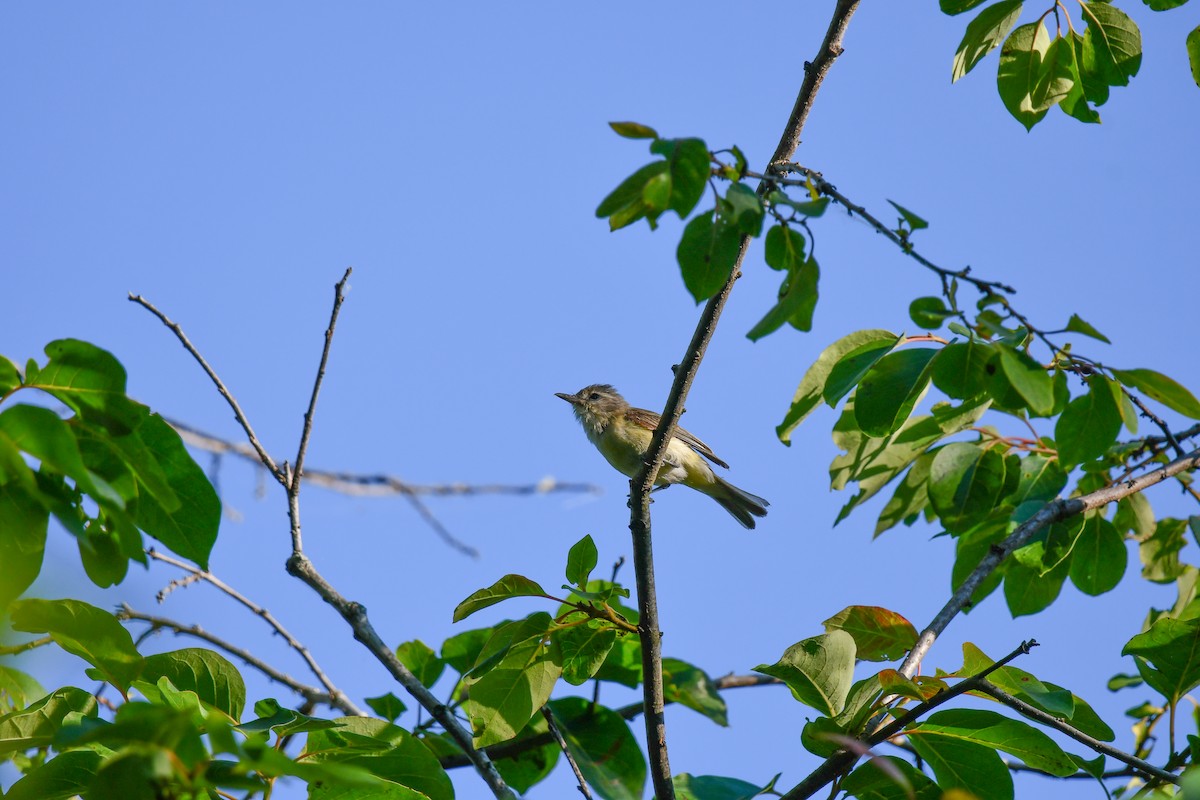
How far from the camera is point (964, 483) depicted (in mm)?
4102

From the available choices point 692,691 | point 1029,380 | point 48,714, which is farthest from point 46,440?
point 692,691

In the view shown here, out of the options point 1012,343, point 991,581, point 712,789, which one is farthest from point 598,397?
point 1012,343

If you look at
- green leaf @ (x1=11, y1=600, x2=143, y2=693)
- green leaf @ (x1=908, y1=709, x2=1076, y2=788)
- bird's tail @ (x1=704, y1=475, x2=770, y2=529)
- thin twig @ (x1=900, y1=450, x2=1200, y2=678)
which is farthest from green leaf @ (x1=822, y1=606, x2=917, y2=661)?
bird's tail @ (x1=704, y1=475, x2=770, y2=529)

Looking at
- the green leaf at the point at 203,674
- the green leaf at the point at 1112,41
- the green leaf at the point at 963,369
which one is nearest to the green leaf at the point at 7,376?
the green leaf at the point at 203,674

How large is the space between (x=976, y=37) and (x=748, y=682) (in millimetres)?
2808

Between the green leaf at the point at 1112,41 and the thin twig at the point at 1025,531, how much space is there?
135 centimetres

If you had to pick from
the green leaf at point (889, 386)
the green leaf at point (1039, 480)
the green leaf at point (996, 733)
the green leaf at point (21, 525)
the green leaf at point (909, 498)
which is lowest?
the green leaf at point (996, 733)

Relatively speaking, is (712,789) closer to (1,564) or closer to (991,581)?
(991,581)

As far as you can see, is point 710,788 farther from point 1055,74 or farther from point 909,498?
point 1055,74

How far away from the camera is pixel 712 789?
10.5 ft

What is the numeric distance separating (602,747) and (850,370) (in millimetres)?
1750

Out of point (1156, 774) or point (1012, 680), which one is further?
A: point (1012, 680)

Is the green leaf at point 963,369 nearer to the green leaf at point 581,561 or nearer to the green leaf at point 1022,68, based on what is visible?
the green leaf at point 581,561

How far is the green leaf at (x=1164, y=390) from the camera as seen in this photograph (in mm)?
2680
